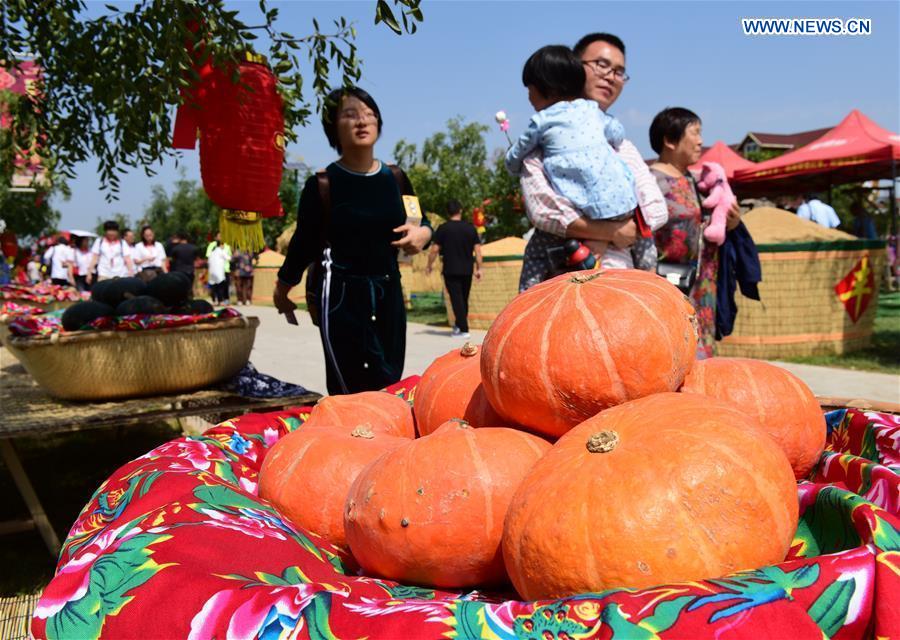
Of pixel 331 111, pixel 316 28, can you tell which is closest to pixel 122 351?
pixel 331 111

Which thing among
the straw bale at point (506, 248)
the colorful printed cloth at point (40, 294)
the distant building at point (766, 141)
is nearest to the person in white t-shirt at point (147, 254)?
the colorful printed cloth at point (40, 294)

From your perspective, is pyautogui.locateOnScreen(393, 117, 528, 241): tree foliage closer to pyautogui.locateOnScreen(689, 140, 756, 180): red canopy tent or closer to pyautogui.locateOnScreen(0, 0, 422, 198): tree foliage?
pyautogui.locateOnScreen(689, 140, 756, 180): red canopy tent

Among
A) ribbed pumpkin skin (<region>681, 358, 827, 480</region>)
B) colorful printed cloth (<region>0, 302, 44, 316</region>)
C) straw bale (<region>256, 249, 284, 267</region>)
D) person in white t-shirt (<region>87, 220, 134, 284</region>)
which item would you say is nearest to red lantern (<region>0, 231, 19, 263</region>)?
person in white t-shirt (<region>87, 220, 134, 284</region>)

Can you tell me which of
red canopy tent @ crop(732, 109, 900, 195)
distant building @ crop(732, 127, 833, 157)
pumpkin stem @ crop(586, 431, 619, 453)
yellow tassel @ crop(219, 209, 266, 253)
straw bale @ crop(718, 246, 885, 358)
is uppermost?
distant building @ crop(732, 127, 833, 157)

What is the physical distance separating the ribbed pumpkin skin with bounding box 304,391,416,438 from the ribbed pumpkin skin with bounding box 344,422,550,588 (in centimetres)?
55

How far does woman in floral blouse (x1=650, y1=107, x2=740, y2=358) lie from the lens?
342 cm

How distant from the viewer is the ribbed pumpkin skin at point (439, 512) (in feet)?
4.27

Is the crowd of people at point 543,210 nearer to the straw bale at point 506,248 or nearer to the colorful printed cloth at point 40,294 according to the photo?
the colorful printed cloth at point 40,294

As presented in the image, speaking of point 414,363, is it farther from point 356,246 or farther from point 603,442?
point 603,442

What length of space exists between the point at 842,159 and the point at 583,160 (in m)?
11.6

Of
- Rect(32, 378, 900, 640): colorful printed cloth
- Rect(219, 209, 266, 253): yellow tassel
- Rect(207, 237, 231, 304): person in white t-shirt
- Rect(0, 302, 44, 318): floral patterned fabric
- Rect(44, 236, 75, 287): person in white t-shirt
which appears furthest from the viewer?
Rect(207, 237, 231, 304): person in white t-shirt

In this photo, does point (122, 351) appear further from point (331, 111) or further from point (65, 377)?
point (331, 111)

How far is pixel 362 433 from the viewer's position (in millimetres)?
1791

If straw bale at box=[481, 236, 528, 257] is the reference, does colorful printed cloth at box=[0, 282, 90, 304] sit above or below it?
below
